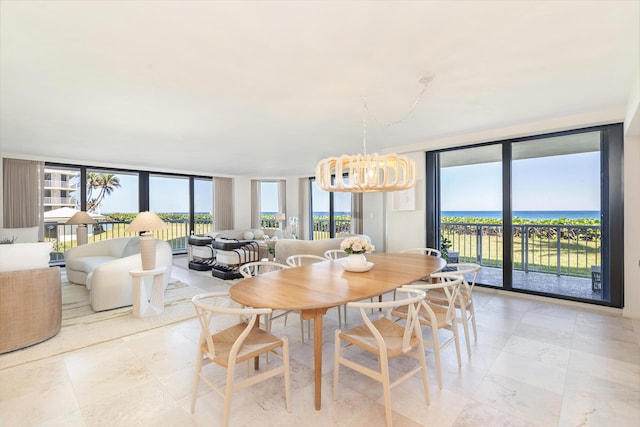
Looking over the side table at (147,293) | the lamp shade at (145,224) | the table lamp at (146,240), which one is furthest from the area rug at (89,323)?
the lamp shade at (145,224)

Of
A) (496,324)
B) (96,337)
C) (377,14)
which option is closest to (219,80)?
(377,14)

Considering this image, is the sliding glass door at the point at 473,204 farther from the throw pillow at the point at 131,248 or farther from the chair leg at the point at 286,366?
the throw pillow at the point at 131,248

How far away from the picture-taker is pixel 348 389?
6.55 ft

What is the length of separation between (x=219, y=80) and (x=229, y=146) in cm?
268

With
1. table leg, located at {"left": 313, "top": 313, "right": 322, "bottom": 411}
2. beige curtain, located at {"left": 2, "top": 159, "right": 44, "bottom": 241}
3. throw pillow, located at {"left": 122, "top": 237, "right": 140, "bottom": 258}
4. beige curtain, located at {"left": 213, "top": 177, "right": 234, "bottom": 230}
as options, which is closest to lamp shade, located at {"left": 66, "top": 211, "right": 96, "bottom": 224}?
beige curtain, located at {"left": 2, "top": 159, "right": 44, "bottom": 241}

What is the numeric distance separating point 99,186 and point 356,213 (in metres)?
6.48

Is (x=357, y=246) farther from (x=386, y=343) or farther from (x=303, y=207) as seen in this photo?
(x=303, y=207)

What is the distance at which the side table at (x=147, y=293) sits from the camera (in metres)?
3.40

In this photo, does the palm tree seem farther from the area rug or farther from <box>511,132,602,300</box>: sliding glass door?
<box>511,132,602,300</box>: sliding glass door

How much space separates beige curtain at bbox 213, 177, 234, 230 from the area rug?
4345 millimetres

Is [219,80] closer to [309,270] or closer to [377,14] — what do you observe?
[377,14]

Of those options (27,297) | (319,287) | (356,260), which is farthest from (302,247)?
(27,297)

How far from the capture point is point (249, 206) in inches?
362

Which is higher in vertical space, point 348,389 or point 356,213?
point 356,213
